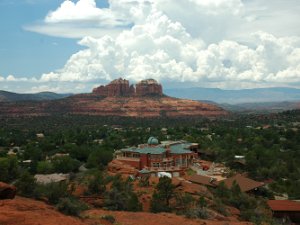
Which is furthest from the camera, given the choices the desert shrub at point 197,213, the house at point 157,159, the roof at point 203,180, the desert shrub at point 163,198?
the house at point 157,159

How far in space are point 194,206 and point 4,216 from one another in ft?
48.8

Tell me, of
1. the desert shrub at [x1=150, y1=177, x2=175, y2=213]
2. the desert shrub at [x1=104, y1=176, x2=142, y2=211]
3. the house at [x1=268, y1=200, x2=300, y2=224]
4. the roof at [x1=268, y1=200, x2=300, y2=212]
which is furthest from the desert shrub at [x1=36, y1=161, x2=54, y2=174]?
the house at [x1=268, y1=200, x2=300, y2=224]

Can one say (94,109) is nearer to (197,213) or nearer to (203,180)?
(203,180)

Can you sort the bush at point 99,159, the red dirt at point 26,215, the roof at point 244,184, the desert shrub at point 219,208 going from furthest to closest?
1. the bush at point 99,159
2. the roof at point 244,184
3. the desert shrub at point 219,208
4. the red dirt at point 26,215

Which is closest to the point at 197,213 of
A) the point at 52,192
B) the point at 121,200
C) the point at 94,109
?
the point at 121,200

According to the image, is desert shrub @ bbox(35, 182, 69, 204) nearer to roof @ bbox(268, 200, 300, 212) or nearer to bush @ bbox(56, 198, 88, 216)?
bush @ bbox(56, 198, 88, 216)

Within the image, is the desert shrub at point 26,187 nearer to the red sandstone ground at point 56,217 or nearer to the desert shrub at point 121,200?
the red sandstone ground at point 56,217

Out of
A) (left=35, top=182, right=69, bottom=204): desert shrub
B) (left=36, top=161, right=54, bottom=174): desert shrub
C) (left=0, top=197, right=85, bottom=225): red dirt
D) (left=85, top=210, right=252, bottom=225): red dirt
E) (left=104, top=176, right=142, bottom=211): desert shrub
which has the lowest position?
(left=36, top=161, right=54, bottom=174): desert shrub

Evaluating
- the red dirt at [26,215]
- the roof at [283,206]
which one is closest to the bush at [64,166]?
the roof at [283,206]

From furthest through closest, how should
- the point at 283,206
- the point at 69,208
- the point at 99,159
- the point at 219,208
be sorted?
1. the point at 99,159
2. the point at 283,206
3. the point at 219,208
4. the point at 69,208

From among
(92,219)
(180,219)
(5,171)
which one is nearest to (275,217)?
(180,219)

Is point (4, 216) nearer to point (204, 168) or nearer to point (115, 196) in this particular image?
point (115, 196)

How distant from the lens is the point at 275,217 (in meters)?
33.6

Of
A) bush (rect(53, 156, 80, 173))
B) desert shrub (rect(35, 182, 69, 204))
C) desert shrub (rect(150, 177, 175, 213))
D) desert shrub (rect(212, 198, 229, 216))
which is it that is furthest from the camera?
bush (rect(53, 156, 80, 173))
